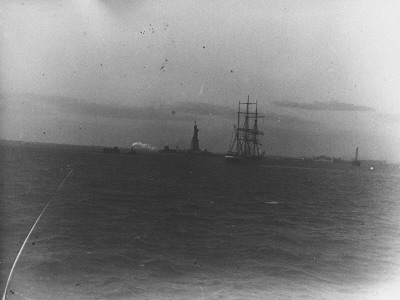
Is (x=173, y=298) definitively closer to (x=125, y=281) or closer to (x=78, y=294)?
(x=125, y=281)

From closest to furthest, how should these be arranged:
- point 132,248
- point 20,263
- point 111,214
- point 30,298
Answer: point 30,298 < point 20,263 < point 132,248 < point 111,214

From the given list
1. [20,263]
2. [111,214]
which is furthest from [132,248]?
[111,214]

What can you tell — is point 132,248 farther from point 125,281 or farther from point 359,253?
point 359,253

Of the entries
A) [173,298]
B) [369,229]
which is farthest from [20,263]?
[369,229]

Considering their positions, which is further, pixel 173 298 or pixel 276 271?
pixel 276 271

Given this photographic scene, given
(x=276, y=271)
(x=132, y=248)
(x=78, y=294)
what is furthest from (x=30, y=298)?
(x=276, y=271)

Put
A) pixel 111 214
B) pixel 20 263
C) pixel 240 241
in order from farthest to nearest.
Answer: pixel 111 214
pixel 240 241
pixel 20 263

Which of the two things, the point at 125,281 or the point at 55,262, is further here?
the point at 55,262

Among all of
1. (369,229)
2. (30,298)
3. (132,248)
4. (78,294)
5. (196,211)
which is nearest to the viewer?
(30,298)

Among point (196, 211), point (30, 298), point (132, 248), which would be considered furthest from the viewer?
point (196, 211)
